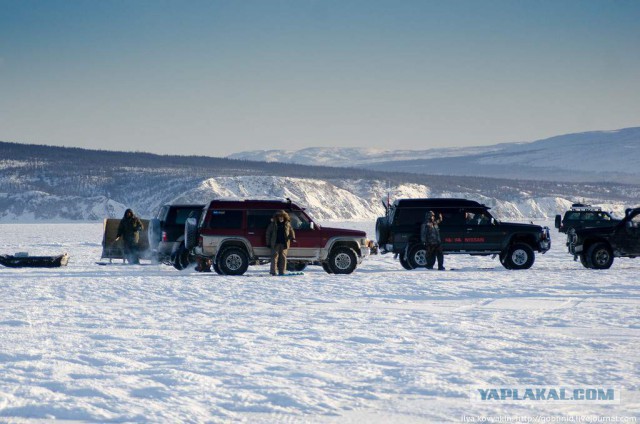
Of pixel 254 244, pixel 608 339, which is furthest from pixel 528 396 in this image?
pixel 254 244

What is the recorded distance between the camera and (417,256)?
26.1 metres

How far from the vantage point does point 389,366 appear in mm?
10000

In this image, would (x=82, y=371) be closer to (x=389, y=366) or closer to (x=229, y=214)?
(x=389, y=366)

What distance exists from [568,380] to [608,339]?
303 cm

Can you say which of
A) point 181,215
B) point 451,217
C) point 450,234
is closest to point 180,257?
point 181,215

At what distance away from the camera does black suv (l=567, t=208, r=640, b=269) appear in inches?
1009

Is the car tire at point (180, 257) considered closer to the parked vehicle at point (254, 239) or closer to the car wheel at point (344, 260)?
the parked vehicle at point (254, 239)

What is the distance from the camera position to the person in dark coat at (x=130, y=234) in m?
26.5

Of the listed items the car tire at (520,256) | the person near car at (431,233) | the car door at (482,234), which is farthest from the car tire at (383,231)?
A: the car tire at (520,256)

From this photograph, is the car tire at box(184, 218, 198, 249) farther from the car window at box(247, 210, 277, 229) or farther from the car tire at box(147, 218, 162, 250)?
the car tire at box(147, 218, 162, 250)

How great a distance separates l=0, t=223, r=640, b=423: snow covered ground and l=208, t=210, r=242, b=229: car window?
10.0ft

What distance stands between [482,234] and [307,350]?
15.7 meters

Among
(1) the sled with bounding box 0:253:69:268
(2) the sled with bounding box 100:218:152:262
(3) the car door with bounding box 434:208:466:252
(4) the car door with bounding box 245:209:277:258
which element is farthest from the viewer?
(2) the sled with bounding box 100:218:152:262

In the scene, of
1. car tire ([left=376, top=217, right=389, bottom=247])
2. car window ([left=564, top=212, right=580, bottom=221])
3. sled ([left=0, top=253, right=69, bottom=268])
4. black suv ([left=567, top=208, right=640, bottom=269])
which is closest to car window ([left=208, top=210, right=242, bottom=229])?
car tire ([left=376, top=217, right=389, bottom=247])
